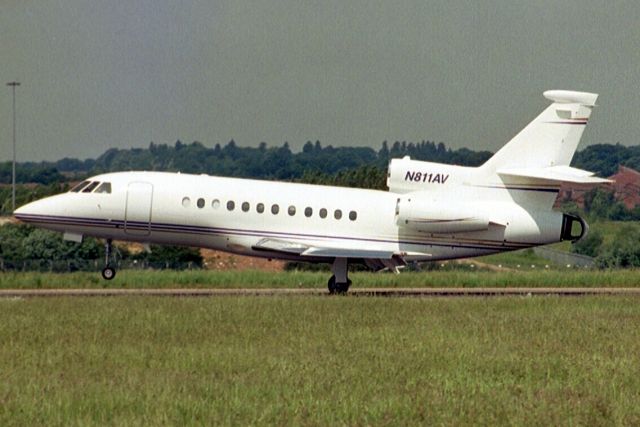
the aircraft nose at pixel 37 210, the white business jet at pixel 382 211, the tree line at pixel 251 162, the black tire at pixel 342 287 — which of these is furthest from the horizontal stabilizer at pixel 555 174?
the tree line at pixel 251 162

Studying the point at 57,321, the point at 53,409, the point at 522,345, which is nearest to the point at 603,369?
the point at 522,345

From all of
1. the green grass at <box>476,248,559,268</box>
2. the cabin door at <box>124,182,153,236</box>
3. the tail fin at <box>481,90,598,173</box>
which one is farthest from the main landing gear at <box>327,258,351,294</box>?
the green grass at <box>476,248,559,268</box>

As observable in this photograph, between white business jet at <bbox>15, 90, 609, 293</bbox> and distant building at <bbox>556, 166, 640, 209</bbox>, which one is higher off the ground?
distant building at <bbox>556, 166, 640, 209</bbox>

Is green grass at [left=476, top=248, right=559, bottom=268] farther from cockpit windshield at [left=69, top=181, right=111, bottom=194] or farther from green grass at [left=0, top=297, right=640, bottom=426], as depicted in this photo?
green grass at [left=0, top=297, right=640, bottom=426]

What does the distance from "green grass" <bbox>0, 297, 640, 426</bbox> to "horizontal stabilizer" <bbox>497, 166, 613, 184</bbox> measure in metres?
4.57

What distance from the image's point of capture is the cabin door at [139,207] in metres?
34.8

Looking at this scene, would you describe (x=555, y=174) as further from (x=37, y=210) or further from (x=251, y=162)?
(x=251, y=162)

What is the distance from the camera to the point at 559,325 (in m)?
25.5

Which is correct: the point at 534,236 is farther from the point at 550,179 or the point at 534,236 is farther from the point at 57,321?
the point at 57,321

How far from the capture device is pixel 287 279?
1548 inches

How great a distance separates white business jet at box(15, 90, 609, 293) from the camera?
112 feet

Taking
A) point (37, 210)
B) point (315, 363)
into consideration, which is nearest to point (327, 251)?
point (37, 210)

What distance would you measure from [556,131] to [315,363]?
16325 millimetres

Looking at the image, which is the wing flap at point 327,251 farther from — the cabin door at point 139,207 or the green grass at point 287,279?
the green grass at point 287,279
